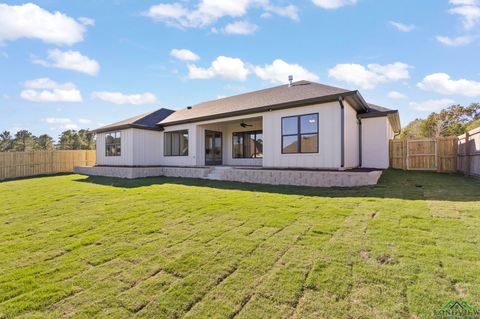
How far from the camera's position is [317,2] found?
919 centimetres

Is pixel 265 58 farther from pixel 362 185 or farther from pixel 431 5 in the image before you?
pixel 362 185

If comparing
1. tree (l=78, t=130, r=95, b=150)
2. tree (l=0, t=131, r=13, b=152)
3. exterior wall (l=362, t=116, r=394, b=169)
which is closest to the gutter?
exterior wall (l=362, t=116, r=394, b=169)

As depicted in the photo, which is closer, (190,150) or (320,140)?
(320,140)

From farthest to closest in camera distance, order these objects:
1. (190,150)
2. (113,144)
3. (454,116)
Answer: (454,116), (113,144), (190,150)

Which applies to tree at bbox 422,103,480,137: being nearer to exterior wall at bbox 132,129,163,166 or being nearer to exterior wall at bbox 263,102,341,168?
exterior wall at bbox 263,102,341,168

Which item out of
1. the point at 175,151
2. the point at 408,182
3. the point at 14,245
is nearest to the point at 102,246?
the point at 14,245

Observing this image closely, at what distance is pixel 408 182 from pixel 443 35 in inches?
263

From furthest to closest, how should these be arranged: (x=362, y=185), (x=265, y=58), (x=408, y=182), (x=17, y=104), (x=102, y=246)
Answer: (x=17, y=104) < (x=265, y=58) < (x=408, y=182) < (x=362, y=185) < (x=102, y=246)

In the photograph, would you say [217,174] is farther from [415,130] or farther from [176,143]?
[415,130]

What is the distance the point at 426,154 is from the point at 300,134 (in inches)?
275

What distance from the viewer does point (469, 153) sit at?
10.2 meters

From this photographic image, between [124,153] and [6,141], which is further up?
[6,141]

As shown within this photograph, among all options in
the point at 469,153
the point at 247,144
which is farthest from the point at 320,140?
the point at 469,153

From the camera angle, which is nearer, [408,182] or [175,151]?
[408,182]
